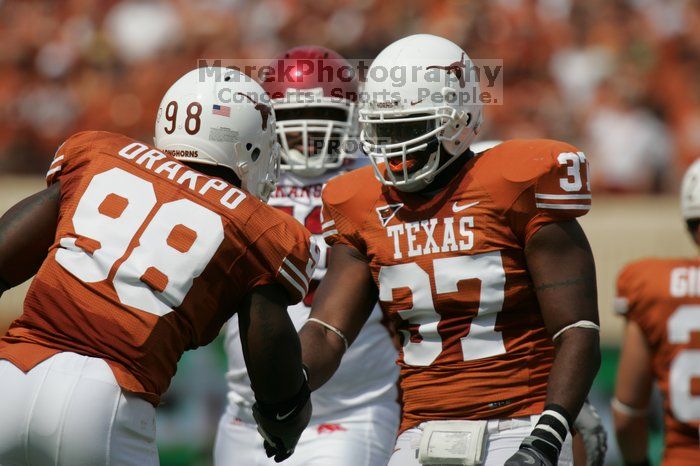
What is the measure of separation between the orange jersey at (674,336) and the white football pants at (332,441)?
3.44ft

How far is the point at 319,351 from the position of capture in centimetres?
331

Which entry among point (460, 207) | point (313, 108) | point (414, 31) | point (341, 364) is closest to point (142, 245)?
point (460, 207)

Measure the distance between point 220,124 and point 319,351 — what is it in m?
0.74

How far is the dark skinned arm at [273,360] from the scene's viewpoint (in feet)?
9.42

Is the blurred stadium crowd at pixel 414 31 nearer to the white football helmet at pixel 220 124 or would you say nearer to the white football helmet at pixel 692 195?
the white football helmet at pixel 692 195

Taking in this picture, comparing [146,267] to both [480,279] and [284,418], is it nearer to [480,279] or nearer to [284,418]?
[284,418]

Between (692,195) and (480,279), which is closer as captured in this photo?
(480,279)

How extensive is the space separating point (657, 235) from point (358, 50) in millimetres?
3227

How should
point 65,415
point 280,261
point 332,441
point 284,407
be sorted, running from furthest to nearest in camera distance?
point 332,441 → point 284,407 → point 280,261 → point 65,415

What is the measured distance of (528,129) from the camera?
8.42 metres

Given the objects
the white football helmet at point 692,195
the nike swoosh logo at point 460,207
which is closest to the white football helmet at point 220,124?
the nike swoosh logo at point 460,207

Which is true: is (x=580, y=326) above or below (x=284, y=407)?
above

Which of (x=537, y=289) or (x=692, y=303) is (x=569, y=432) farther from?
(x=692, y=303)

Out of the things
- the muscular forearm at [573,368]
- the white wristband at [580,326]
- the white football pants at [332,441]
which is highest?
the white wristband at [580,326]
